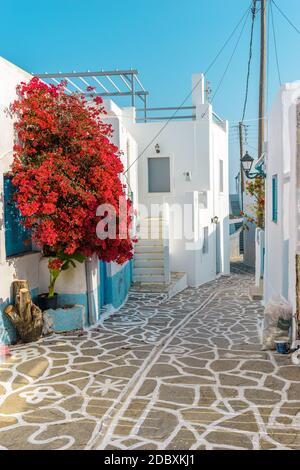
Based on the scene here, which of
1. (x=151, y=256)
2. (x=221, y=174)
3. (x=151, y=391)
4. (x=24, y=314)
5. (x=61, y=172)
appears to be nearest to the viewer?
(x=151, y=391)

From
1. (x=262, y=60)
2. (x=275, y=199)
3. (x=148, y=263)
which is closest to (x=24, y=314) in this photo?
(x=275, y=199)

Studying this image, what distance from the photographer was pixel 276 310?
845 centimetres

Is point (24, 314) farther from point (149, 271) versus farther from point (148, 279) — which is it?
point (149, 271)

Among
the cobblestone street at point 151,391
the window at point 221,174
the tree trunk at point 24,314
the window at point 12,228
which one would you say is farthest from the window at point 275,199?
the window at point 221,174

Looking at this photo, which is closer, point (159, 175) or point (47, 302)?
point (47, 302)

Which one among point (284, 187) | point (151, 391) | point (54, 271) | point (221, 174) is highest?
point (221, 174)

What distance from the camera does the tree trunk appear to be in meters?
8.91

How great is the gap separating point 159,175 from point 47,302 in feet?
41.8

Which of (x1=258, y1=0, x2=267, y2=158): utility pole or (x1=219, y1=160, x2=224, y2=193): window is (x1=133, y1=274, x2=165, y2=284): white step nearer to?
(x1=258, y1=0, x2=267, y2=158): utility pole

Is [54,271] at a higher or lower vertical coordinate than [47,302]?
higher

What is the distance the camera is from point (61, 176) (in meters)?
9.25

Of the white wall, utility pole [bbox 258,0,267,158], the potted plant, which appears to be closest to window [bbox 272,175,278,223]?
the white wall

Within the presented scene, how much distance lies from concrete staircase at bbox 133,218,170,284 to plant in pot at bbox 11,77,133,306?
6676 millimetres

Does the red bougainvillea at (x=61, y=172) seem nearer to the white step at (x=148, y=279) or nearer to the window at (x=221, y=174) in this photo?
the white step at (x=148, y=279)
